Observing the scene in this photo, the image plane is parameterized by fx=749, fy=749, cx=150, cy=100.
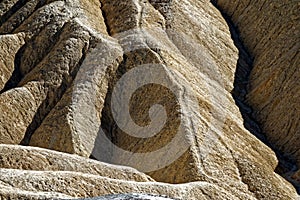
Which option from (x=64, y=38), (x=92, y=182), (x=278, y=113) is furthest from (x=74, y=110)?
(x=278, y=113)

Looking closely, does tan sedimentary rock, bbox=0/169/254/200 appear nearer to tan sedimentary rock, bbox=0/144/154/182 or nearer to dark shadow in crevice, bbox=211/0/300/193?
tan sedimentary rock, bbox=0/144/154/182

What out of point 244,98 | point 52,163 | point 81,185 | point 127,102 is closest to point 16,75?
point 127,102

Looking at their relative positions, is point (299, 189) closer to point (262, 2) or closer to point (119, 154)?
point (119, 154)

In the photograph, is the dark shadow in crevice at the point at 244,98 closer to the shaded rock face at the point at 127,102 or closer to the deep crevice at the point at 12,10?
the shaded rock face at the point at 127,102

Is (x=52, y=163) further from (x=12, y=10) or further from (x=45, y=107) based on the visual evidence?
(x=12, y=10)

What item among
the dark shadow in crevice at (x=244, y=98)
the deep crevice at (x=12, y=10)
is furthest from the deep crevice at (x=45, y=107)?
the dark shadow in crevice at (x=244, y=98)

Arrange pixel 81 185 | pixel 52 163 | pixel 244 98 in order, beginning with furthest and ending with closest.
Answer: pixel 244 98, pixel 52 163, pixel 81 185
